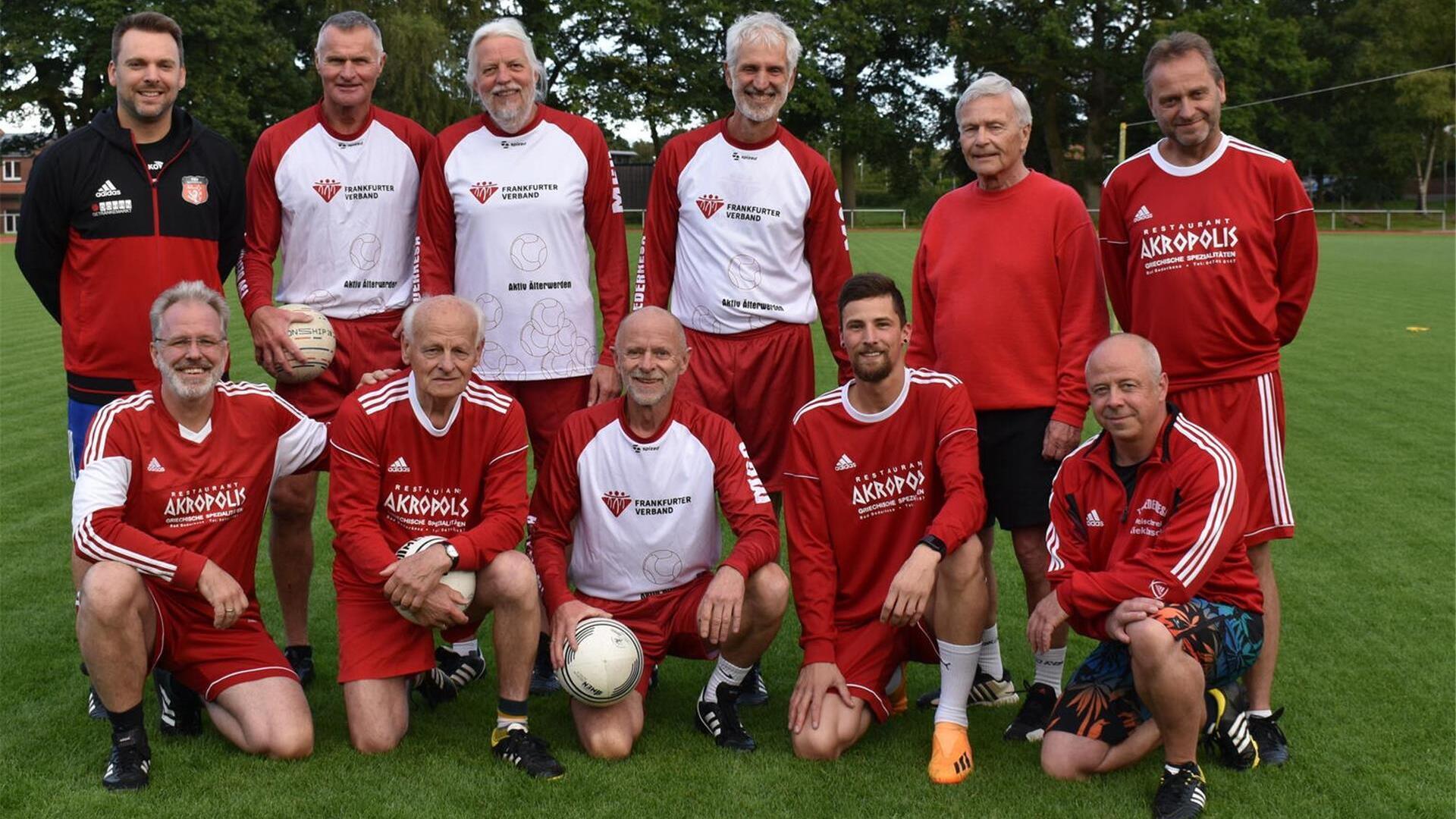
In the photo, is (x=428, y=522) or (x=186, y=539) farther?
(x=428, y=522)

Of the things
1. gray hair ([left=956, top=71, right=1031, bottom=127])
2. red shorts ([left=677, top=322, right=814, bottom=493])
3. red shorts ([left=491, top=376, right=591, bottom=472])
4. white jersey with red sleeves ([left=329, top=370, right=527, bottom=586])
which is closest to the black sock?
white jersey with red sleeves ([left=329, top=370, right=527, bottom=586])

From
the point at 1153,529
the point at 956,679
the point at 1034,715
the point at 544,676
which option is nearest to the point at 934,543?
the point at 956,679

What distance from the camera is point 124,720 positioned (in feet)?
12.6

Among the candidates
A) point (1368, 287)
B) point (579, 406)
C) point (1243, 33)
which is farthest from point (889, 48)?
point (579, 406)

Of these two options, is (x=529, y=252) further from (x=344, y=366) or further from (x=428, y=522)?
(x=428, y=522)

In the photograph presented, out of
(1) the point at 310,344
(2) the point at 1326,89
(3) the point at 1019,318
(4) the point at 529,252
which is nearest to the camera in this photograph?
(3) the point at 1019,318

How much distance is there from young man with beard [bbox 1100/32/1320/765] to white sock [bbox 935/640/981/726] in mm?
940

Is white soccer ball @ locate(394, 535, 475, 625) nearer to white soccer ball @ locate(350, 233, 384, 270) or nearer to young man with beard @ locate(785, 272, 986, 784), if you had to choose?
young man with beard @ locate(785, 272, 986, 784)

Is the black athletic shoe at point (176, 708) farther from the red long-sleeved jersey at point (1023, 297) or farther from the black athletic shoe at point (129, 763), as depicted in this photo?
the red long-sleeved jersey at point (1023, 297)

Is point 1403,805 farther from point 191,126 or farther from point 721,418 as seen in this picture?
point 191,126

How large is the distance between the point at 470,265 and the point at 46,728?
214 centimetres

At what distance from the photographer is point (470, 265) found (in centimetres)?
475

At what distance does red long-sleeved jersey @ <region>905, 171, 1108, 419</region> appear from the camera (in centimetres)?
434

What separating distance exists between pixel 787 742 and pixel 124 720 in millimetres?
2077
